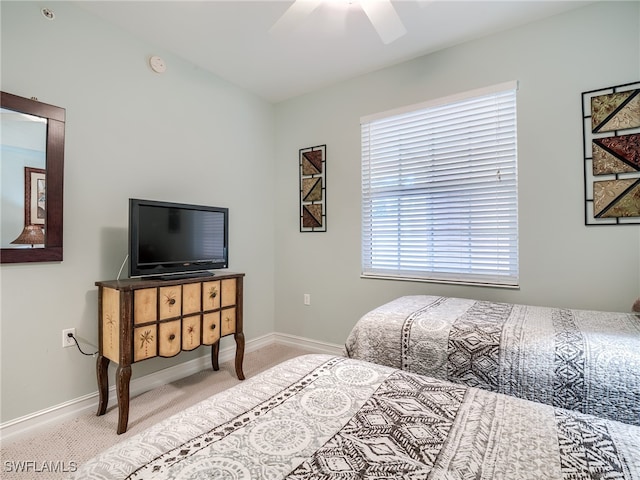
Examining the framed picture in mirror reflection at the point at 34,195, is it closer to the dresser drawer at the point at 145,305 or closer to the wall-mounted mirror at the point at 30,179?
the wall-mounted mirror at the point at 30,179

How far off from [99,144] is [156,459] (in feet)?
7.38

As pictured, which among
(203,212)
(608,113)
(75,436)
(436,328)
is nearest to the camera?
(436,328)

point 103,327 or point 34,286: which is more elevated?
point 34,286

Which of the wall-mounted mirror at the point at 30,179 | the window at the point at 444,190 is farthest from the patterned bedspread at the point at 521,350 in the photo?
the wall-mounted mirror at the point at 30,179

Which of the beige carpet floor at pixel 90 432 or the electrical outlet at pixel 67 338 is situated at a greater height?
the electrical outlet at pixel 67 338

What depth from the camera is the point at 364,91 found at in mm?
3012

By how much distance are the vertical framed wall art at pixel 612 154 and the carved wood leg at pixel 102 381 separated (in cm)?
331

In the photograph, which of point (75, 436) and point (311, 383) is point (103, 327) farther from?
point (311, 383)

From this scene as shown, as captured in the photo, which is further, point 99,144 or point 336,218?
point 336,218

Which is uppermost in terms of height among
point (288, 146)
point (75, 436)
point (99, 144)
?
point (288, 146)

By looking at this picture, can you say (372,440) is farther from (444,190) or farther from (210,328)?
(444,190)

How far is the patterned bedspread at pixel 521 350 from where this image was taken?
1.22m

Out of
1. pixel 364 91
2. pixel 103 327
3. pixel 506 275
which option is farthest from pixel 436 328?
pixel 364 91

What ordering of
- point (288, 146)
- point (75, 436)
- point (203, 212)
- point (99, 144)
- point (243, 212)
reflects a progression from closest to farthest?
1. point (75, 436)
2. point (99, 144)
3. point (203, 212)
4. point (243, 212)
5. point (288, 146)
